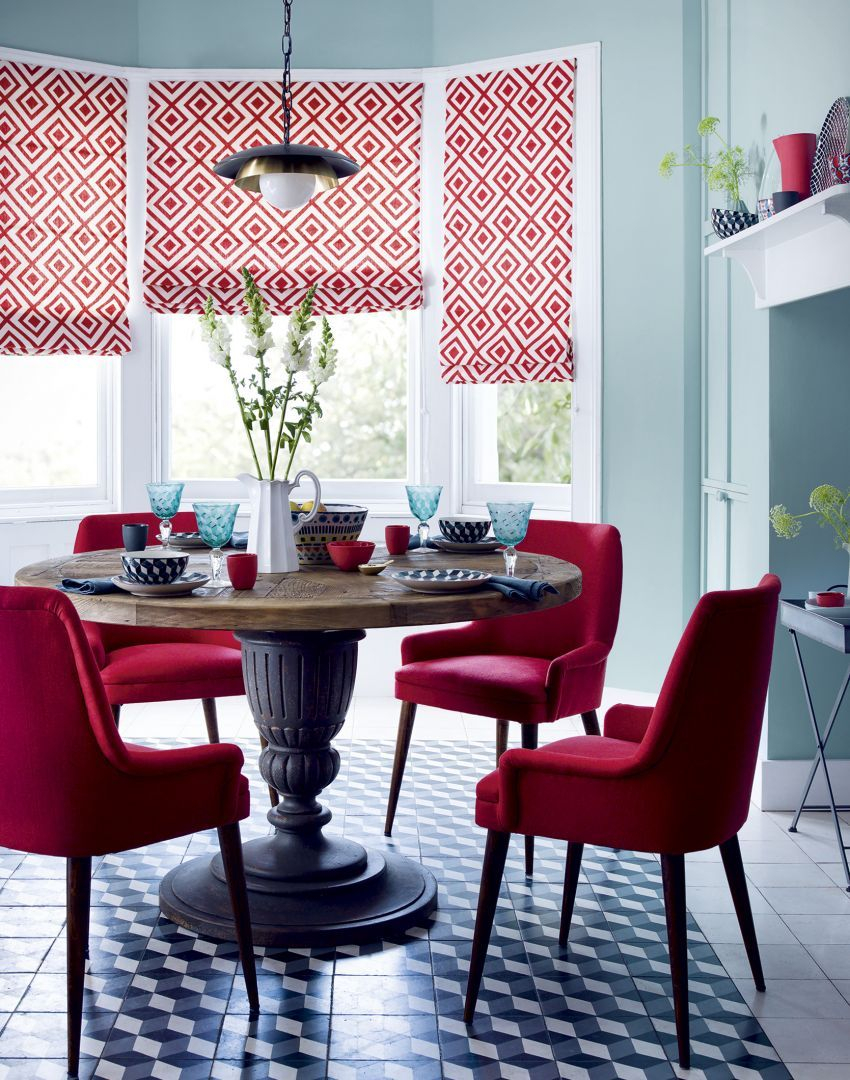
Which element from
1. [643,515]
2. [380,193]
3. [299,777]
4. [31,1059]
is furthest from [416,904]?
[380,193]

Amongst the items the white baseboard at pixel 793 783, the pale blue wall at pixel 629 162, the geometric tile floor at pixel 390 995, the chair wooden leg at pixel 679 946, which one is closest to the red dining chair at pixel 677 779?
the chair wooden leg at pixel 679 946

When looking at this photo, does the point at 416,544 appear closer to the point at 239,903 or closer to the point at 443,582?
the point at 443,582

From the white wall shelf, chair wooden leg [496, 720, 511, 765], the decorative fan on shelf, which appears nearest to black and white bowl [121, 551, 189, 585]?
chair wooden leg [496, 720, 511, 765]

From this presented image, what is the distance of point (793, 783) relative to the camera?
3402 millimetres

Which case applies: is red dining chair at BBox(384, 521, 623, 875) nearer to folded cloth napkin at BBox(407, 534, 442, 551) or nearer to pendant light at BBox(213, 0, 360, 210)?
folded cloth napkin at BBox(407, 534, 442, 551)

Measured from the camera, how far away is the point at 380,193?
477 centimetres

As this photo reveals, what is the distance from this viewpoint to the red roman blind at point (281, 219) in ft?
15.6

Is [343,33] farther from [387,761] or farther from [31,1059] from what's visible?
[31,1059]

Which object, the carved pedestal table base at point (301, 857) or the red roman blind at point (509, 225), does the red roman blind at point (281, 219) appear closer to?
the red roman blind at point (509, 225)

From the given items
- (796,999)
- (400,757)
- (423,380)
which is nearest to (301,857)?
(400,757)

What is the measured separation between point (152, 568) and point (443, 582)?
0.56 meters

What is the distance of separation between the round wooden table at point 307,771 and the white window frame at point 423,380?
185 cm

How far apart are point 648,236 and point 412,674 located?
226cm

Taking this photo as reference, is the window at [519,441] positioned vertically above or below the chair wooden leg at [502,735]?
above
